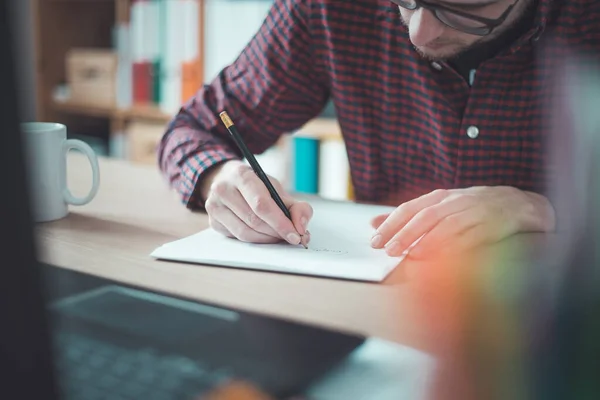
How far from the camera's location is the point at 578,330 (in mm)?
572

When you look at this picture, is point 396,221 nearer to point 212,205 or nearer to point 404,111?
point 212,205

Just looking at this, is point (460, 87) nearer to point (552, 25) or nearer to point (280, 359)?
point (552, 25)

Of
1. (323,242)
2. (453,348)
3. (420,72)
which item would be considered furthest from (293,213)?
(420,72)

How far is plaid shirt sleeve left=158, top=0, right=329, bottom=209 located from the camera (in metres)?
1.16

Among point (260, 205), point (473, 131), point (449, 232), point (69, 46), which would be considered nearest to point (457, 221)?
point (449, 232)

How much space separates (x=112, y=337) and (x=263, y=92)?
0.80 m

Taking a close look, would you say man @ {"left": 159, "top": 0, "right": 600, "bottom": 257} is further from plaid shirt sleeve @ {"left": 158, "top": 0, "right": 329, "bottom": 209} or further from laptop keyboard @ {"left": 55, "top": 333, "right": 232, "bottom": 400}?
laptop keyboard @ {"left": 55, "top": 333, "right": 232, "bottom": 400}

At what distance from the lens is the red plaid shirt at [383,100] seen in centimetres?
104

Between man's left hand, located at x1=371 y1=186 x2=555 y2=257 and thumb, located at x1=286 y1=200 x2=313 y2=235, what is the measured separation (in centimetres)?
8

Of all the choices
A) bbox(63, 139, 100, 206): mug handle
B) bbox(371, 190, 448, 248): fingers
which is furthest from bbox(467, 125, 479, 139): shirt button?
bbox(63, 139, 100, 206): mug handle

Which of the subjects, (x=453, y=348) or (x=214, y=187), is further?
(x=214, y=187)

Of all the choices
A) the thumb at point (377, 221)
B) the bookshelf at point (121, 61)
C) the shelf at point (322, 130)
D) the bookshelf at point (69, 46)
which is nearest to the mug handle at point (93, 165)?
the thumb at point (377, 221)

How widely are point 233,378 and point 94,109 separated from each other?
2557mm

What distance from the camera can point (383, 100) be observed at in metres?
1.19
